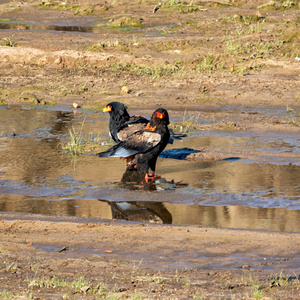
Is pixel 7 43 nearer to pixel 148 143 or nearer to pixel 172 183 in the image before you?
pixel 148 143

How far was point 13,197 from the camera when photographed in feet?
26.3

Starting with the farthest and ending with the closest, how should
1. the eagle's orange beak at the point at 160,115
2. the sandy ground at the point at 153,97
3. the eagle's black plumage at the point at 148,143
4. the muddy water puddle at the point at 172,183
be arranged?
1. the eagle's black plumage at the point at 148,143
2. the eagle's orange beak at the point at 160,115
3. the muddy water puddle at the point at 172,183
4. the sandy ground at the point at 153,97

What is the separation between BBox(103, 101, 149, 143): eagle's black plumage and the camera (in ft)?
31.2

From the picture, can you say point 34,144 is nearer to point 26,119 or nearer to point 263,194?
point 26,119

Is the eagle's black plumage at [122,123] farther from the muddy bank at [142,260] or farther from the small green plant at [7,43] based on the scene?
the small green plant at [7,43]

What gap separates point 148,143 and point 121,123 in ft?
4.23

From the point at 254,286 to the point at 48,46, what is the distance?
1511cm

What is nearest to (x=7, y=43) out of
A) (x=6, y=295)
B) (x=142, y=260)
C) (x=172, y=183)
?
(x=172, y=183)

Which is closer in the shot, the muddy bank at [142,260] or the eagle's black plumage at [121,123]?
the muddy bank at [142,260]

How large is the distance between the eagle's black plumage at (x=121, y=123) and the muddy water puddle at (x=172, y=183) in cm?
48

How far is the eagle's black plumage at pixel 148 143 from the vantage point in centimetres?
850

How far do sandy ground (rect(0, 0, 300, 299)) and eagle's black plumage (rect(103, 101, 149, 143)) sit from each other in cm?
287

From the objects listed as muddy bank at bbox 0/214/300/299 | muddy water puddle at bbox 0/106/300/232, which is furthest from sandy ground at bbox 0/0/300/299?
muddy water puddle at bbox 0/106/300/232

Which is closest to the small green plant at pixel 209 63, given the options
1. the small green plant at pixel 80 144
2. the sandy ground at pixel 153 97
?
the sandy ground at pixel 153 97
